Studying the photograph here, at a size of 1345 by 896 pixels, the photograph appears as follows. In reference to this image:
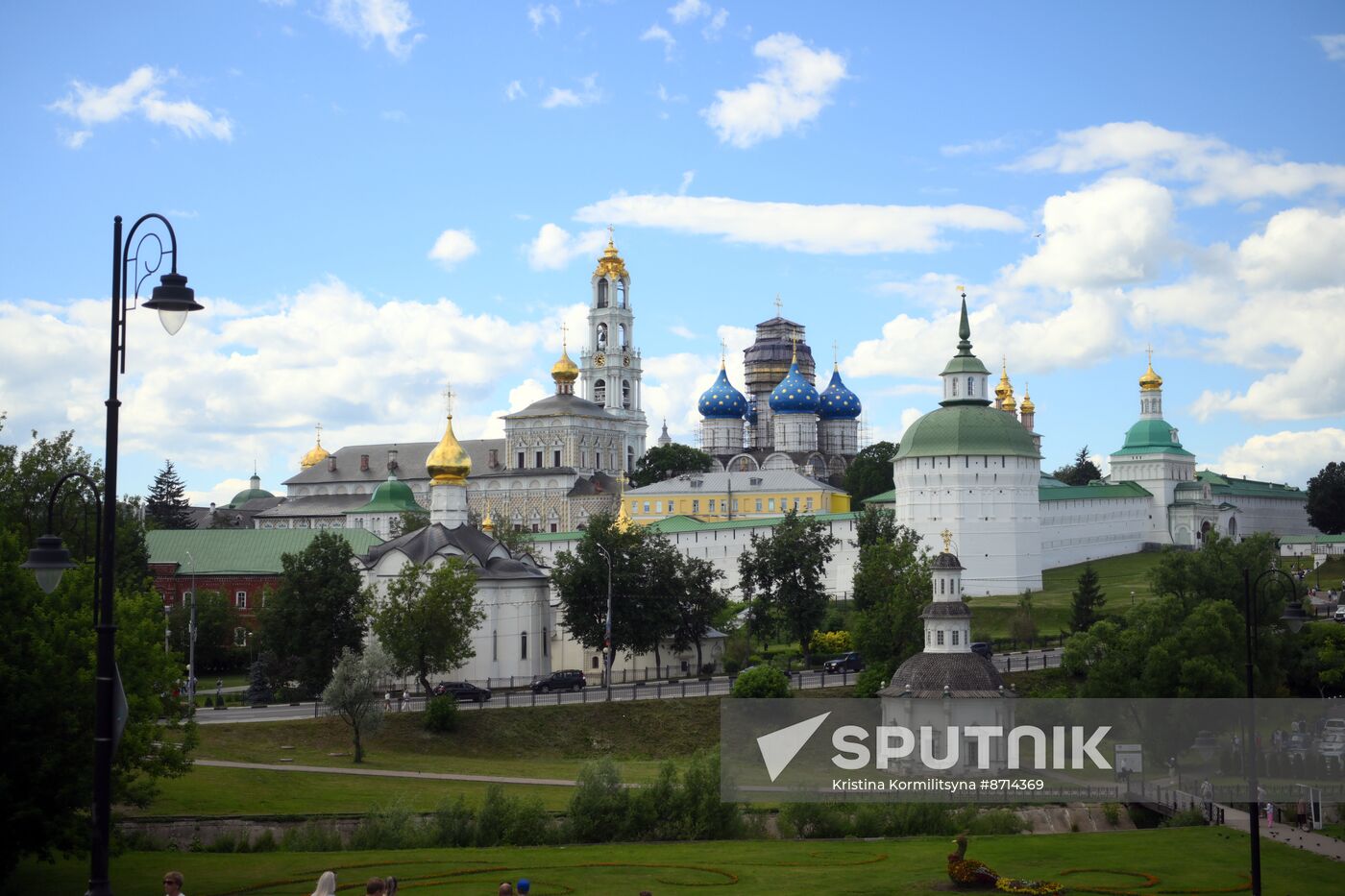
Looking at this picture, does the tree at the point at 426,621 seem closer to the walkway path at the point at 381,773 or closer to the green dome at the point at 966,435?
the walkway path at the point at 381,773

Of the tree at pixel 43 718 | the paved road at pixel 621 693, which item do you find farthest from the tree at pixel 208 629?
the tree at pixel 43 718

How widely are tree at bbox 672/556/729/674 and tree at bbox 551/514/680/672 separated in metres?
0.55

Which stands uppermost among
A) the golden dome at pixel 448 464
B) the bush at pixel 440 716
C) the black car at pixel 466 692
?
the golden dome at pixel 448 464

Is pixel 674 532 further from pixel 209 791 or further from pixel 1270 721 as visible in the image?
pixel 209 791

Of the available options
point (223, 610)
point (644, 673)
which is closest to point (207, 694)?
point (223, 610)

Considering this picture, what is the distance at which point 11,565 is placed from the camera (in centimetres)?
2703

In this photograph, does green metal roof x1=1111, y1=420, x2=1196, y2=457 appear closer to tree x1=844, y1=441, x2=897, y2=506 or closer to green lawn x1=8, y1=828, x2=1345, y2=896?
tree x1=844, y1=441, x2=897, y2=506

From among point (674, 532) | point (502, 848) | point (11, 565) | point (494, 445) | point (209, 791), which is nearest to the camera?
point (11, 565)

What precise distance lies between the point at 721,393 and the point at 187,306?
380ft

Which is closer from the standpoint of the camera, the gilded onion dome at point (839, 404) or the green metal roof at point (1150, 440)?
the green metal roof at point (1150, 440)

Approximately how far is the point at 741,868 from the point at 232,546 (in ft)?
168

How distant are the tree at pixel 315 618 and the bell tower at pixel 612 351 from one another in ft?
240

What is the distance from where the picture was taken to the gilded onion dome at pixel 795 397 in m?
125

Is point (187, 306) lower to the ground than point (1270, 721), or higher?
higher
